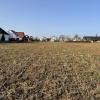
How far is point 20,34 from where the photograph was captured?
8919 centimetres

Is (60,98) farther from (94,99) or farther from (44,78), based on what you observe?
(44,78)

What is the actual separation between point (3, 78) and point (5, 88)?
1.41 meters

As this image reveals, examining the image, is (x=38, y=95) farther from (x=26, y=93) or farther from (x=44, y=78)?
(x=44, y=78)

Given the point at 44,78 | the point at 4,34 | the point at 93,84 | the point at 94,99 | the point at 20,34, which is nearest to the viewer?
the point at 94,99

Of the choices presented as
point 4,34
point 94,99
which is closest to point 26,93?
point 94,99

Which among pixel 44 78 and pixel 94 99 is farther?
pixel 44 78

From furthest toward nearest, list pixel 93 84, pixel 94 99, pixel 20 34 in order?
pixel 20 34 → pixel 93 84 → pixel 94 99

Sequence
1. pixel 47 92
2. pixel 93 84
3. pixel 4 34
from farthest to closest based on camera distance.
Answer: pixel 4 34 < pixel 93 84 < pixel 47 92

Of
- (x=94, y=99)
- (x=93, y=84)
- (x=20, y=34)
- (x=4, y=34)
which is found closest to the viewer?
(x=94, y=99)

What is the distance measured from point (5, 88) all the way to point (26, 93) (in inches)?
31.6

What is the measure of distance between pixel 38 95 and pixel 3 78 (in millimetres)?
2362

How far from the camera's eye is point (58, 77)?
9.45m

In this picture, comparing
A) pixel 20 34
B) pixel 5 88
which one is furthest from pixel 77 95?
pixel 20 34

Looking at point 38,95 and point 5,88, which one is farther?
point 5,88
